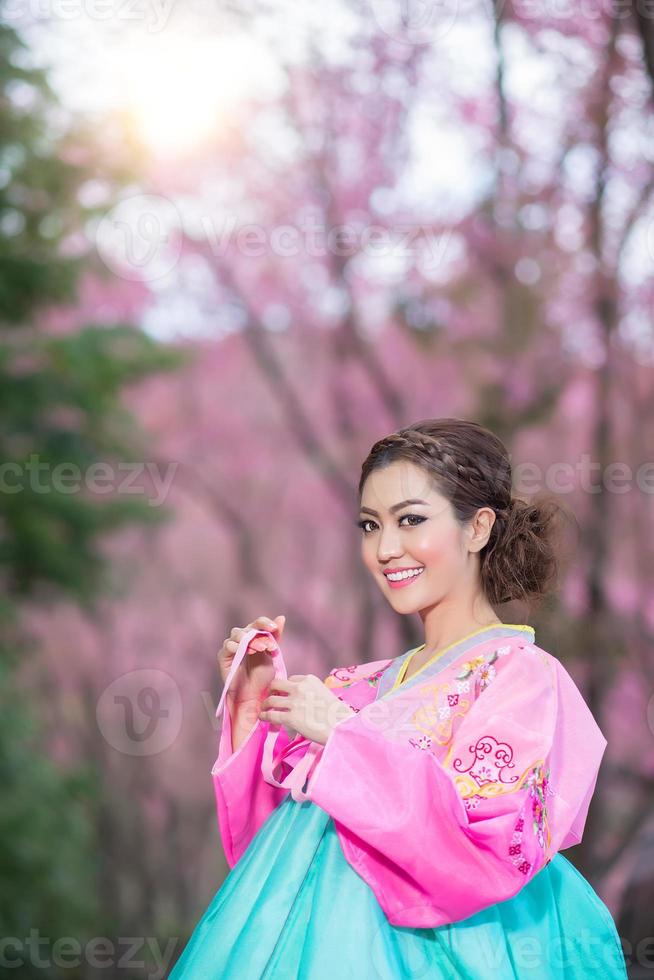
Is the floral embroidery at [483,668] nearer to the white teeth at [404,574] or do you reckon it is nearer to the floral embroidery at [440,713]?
the floral embroidery at [440,713]

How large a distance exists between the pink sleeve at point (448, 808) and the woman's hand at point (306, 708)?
3 cm

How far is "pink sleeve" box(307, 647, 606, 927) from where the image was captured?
1.49m

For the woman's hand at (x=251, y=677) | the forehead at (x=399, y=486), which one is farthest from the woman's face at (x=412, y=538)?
the woman's hand at (x=251, y=677)

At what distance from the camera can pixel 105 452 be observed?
6.19 m

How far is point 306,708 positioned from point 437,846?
0.28 meters

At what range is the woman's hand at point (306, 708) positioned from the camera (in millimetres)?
1575

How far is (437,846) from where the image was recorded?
4.88ft

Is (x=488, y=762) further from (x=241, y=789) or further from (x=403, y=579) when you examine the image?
(x=241, y=789)

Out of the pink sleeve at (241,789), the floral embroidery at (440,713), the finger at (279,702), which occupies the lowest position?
the pink sleeve at (241,789)

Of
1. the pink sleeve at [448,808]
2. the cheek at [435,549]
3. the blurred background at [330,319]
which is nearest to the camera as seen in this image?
the pink sleeve at [448,808]

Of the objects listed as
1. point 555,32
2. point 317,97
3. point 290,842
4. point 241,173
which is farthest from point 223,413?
point 290,842

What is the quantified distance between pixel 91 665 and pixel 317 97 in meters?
5.90

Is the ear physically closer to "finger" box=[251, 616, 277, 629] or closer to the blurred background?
"finger" box=[251, 616, 277, 629]

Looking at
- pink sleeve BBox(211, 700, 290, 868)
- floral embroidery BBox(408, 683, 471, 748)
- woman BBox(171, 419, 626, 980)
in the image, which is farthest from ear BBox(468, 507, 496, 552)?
pink sleeve BBox(211, 700, 290, 868)
